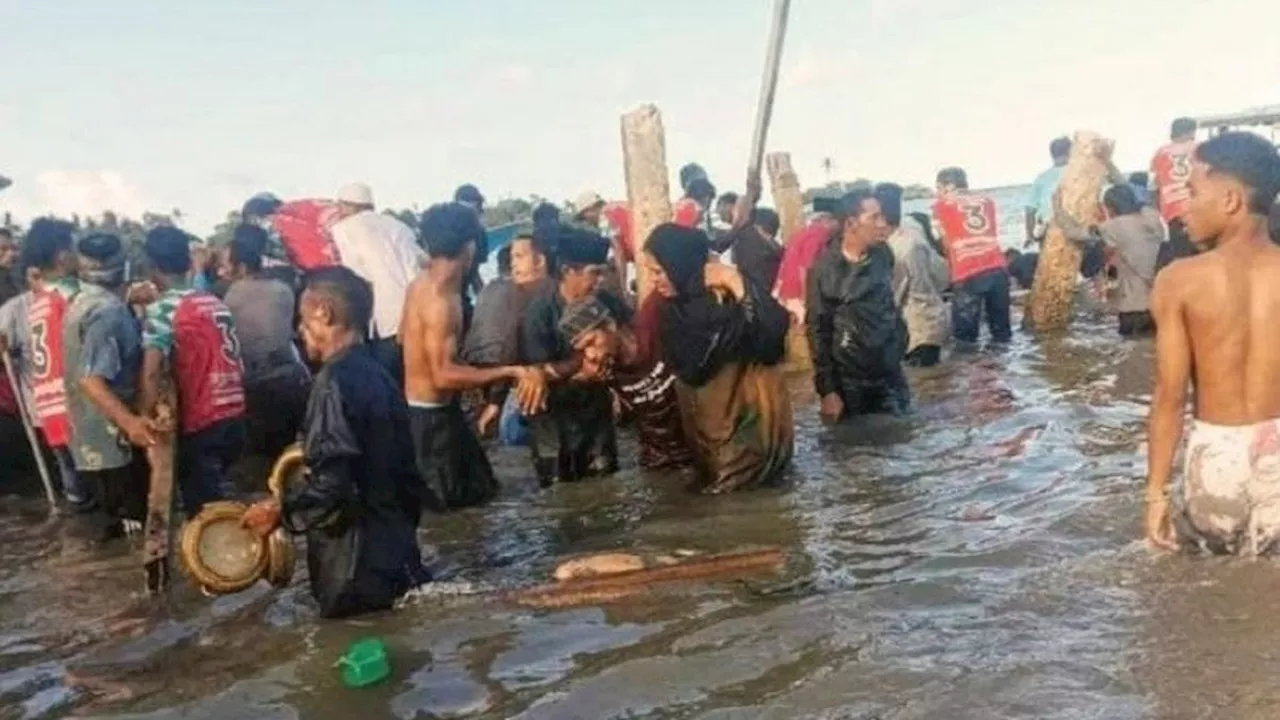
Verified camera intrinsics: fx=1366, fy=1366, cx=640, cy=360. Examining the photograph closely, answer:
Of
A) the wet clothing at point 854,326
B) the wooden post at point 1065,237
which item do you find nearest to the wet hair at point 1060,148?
the wooden post at point 1065,237

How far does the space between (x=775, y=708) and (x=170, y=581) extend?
368 centimetres

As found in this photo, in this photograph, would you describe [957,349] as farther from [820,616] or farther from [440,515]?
[820,616]

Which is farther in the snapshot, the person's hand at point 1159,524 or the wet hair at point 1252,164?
the person's hand at point 1159,524

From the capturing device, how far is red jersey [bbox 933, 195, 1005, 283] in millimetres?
13523

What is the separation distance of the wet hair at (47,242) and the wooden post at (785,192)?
31.2ft

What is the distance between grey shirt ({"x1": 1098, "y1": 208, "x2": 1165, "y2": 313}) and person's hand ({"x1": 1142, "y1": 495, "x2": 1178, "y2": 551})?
29.4 ft

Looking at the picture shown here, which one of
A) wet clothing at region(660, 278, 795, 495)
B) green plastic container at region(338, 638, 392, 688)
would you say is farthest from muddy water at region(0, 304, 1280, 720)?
wet clothing at region(660, 278, 795, 495)

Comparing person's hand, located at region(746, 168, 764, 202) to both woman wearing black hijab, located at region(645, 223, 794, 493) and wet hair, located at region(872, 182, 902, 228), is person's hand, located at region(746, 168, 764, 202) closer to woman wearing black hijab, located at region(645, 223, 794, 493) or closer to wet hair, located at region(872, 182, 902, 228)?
wet hair, located at region(872, 182, 902, 228)

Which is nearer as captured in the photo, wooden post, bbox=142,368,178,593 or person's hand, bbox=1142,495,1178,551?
person's hand, bbox=1142,495,1178,551

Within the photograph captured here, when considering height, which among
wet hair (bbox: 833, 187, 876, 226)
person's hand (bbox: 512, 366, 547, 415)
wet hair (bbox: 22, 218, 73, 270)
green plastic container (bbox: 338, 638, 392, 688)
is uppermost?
wet hair (bbox: 22, 218, 73, 270)

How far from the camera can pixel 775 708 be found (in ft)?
13.9

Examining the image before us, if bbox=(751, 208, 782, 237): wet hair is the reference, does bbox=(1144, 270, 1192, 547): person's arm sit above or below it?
below

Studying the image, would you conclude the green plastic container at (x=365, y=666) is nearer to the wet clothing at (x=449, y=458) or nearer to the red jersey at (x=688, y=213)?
the wet clothing at (x=449, y=458)

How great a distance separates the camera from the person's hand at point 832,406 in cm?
935
